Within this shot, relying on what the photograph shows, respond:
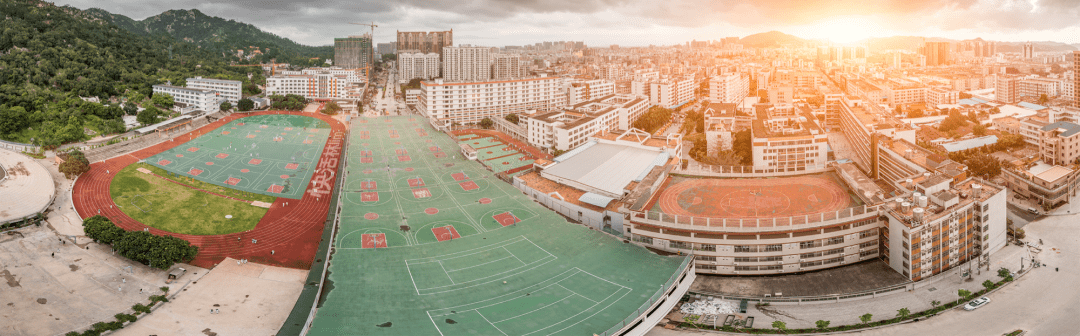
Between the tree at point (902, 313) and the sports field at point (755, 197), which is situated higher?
the sports field at point (755, 197)

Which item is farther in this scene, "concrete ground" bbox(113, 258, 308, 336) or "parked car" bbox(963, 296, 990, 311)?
"parked car" bbox(963, 296, 990, 311)

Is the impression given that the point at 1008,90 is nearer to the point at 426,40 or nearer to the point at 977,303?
the point at 977,303

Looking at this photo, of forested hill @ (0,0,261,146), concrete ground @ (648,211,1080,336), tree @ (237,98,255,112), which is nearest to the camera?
concrete ground @ (648,211,1080,336)

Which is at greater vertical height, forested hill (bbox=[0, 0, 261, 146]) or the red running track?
forested hill (bbox=[0, 0, 261, 146])

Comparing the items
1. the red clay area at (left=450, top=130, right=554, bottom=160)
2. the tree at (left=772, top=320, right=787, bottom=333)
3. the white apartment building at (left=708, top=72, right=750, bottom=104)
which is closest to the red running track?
the red clay area at (left=450, top=130, right=554, bottom=160)

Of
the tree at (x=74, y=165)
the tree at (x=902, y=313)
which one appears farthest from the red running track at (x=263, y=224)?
the tree at (x=902, y=313)

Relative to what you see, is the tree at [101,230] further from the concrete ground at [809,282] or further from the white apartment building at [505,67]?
the white apartment building at [505,67]

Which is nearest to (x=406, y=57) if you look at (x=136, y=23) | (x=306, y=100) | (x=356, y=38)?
(x=356, y=38)

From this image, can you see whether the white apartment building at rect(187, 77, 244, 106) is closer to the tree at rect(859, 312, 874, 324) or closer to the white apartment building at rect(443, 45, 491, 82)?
the white apartment building at rect(443, 45, 491, 82)
